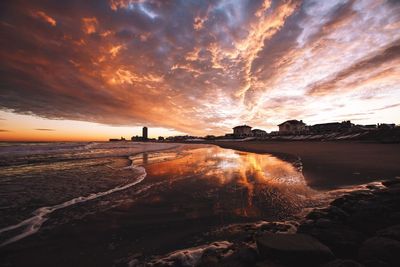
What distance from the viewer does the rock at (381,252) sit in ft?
8.55

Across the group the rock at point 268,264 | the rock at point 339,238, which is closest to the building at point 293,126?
the rock at point 339,238

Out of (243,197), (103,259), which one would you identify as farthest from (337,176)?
(103,259)

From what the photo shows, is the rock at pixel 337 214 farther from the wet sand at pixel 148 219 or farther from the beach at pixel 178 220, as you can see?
the wet sand at pixel 148 219

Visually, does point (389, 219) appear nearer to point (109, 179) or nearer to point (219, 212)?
point (219, 212)

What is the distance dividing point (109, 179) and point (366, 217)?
10421mm

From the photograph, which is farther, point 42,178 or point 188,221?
point 42,178

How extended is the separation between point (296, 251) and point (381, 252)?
3.96 ft

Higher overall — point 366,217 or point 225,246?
point 366,217

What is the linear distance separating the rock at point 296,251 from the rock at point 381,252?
464 mm

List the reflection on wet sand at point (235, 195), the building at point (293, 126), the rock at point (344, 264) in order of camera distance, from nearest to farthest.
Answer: the rock at point (344, 264), the reflection on wet sand at point (235, 195), the building at point (293, 126)

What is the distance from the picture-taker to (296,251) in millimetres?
2879

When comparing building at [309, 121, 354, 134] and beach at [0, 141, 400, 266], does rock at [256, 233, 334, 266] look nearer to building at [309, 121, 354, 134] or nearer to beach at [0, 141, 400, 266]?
beach at [0, 141, 400, 266]

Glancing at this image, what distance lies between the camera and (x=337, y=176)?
9.38 m

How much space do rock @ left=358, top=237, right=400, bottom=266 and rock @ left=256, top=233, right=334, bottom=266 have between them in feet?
1.52
